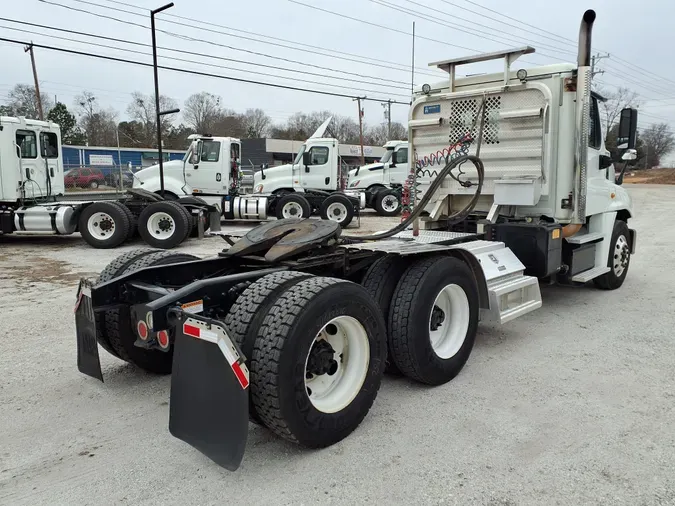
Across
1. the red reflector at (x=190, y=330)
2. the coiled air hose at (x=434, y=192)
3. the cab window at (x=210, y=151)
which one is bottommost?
the red reflector at (x=190, y=330)

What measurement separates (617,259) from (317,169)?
12.7 m

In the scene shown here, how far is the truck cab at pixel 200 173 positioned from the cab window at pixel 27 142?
398 centimetres

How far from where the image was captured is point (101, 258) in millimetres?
10586

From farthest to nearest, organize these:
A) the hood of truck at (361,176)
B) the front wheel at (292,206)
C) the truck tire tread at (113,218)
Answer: the hood of truck at (361,176), the front wheel at (292,206), the truck tire tread at (113,218)

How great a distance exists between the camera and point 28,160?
12.5 meters

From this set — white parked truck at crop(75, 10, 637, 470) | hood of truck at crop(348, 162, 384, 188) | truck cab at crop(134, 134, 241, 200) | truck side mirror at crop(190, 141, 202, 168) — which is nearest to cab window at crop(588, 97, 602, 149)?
white parked truck at crop(75, 10, 637, 470)

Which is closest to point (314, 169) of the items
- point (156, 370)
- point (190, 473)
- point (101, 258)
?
point (101, 258)

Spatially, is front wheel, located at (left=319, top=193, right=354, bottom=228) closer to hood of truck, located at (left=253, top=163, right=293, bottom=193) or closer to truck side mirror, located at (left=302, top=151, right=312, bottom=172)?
truck side mirror, located at (left=302, top=151, right=312, bottom=172)

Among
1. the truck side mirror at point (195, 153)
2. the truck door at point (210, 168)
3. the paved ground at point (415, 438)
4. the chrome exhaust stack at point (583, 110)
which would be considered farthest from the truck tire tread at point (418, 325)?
the truck side mirror at point (195, 153)

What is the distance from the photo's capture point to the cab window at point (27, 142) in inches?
486

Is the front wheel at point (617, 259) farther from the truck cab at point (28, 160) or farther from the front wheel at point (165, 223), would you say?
the truck cab at point (28, 160)

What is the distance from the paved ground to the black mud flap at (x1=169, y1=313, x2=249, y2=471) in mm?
218

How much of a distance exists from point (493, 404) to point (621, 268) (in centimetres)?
481

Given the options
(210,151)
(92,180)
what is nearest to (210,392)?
(210,151)
